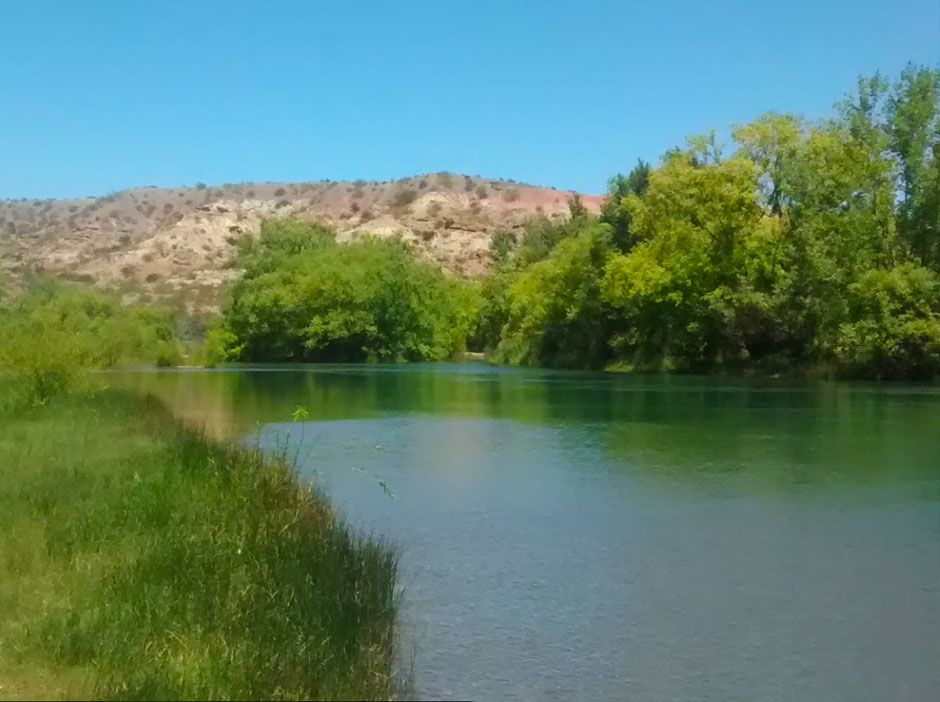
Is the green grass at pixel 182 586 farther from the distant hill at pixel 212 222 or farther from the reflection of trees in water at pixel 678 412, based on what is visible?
the distant hill at pixel 212 222

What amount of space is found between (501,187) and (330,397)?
135 meters

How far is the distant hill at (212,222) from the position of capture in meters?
122

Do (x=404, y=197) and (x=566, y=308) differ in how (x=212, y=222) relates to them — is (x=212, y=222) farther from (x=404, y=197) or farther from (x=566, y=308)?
(x=566, y=308)

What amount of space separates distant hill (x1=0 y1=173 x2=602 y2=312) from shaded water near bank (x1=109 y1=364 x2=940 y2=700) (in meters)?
90.0

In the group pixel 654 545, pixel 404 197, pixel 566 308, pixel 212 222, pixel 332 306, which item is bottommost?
pixel 654 545

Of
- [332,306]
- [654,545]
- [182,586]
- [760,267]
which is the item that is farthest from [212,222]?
[182,586]

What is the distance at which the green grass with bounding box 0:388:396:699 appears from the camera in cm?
674

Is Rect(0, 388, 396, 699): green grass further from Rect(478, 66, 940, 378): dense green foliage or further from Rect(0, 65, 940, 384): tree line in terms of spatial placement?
Rect(478, 66, 940, 378): dense green foliage

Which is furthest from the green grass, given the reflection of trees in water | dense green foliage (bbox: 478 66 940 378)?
dense green foliage (bbox: 478 66 940 378)

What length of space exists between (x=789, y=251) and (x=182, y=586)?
150 ft

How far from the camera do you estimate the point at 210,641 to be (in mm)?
7465

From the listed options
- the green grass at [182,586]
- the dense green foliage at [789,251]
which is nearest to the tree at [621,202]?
the dense green foliage at [789,251]

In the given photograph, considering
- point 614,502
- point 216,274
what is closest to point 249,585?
point 614,502

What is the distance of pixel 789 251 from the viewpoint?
5053 cm
